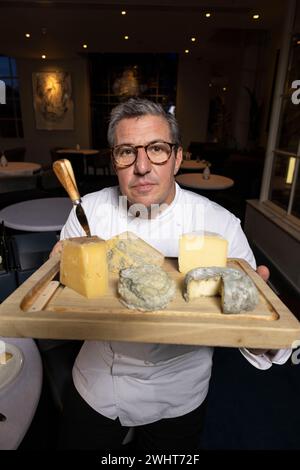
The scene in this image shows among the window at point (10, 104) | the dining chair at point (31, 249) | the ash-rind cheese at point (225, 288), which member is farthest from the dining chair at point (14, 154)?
the ash-rind cheese at point (225, 288)

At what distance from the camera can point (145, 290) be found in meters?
0.69

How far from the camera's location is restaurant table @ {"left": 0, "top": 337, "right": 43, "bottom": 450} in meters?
0.76

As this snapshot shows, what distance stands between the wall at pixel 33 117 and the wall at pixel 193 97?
119 inches

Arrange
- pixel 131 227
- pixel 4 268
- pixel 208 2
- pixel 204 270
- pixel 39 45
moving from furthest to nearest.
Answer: pixel 39 45, pixel 208 2, pixel 4 268, pixel 131 227, pixel 204 270

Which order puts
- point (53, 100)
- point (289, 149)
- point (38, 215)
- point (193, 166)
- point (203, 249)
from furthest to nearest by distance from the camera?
point (53, 100)
point (193, 166)
point (289, 149)
point (38, 215)
point (203, 249)

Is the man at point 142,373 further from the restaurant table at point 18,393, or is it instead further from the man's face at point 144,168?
the restaurant table at point 18,393

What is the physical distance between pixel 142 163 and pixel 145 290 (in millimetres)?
507

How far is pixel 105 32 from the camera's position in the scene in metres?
6.12

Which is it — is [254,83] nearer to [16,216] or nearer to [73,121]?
[73,121]

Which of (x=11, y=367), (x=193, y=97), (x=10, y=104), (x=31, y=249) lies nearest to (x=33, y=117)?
(x=10, y=104)

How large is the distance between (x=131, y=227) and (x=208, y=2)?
15.6ft

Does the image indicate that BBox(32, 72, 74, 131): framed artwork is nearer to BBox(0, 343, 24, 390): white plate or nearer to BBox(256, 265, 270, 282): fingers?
BBox(0, 343, 24, 390): white plate

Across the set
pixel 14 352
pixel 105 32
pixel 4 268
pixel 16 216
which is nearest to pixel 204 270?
pixel 14 352

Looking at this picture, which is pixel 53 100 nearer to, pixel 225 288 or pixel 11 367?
pixel 11 367
